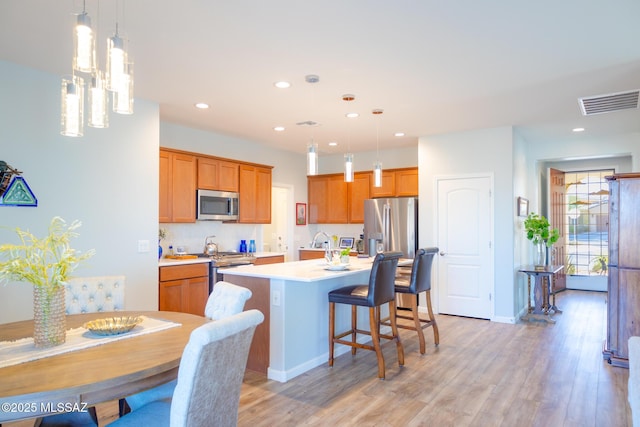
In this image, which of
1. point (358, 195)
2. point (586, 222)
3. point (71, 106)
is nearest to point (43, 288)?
point (71, 106)

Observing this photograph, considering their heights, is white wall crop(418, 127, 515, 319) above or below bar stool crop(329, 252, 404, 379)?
above

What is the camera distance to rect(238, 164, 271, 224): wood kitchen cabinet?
6.00 m

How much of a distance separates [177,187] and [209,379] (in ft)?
12.9

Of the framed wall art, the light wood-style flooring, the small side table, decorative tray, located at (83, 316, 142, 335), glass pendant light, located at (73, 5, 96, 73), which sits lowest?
the light wood-style flooring

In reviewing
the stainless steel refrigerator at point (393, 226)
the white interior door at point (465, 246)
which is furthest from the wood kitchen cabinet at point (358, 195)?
the white interior door at point (465, 246)

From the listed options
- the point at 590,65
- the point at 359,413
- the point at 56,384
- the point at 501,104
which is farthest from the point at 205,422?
the point at 501,104

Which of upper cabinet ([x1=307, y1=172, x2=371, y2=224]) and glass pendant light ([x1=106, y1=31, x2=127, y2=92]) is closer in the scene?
glass pendant light ([x1=106, y1=31, x2=127, y2=92])

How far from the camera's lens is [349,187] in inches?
286

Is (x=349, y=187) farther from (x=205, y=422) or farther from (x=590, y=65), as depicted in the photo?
(x=205, y=422)

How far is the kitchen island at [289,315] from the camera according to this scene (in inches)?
132

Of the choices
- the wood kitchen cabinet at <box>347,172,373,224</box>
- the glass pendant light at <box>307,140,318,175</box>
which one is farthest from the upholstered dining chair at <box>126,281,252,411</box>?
the wood kitchen cabinet at <box>347,172,373,224</box>

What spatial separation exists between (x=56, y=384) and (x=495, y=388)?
9.86ft

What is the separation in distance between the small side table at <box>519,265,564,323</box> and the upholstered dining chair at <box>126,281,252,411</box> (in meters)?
4.32

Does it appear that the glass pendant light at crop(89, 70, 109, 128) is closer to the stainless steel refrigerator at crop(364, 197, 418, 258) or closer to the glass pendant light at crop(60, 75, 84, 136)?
the glass pendant light at crop(60, 75, 84, 136)
